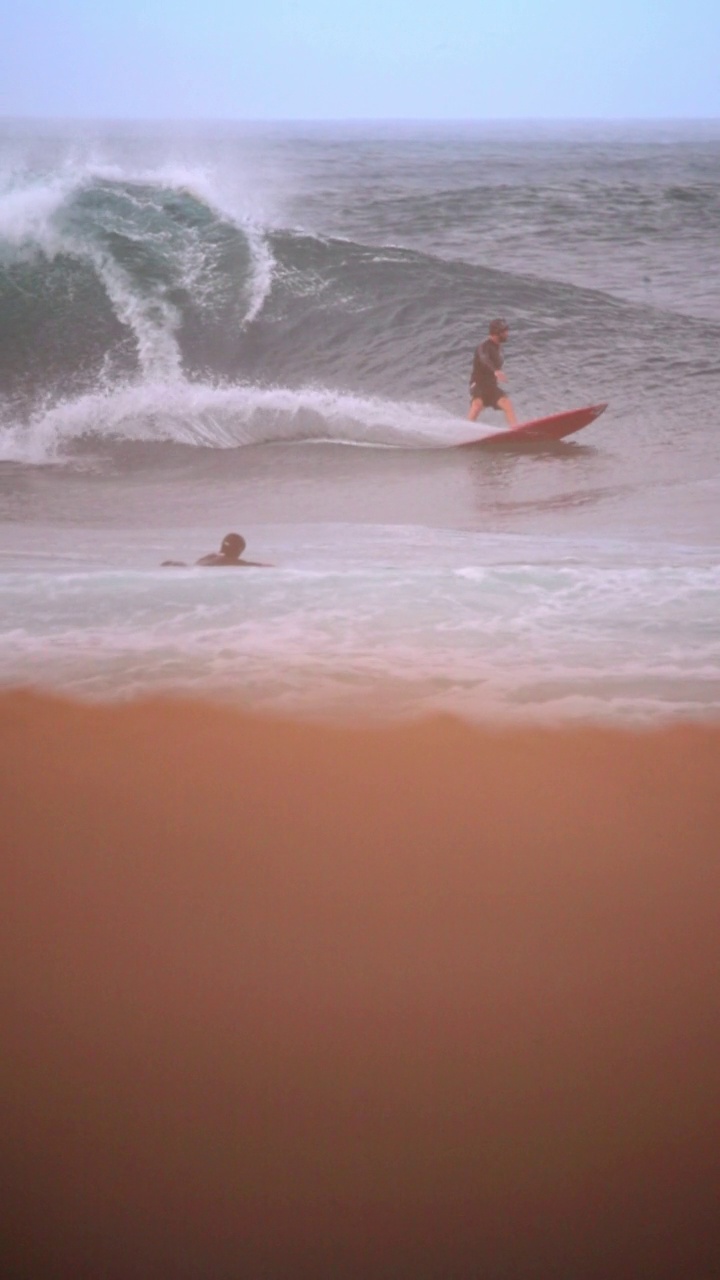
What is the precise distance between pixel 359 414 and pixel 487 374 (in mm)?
319

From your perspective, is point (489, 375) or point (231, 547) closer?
point (231, 547)

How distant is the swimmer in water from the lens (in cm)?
195

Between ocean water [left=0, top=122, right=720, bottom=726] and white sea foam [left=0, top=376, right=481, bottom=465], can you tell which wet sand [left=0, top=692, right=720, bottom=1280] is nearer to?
ocean water [left=0, top=122, right=720, bottom=726]

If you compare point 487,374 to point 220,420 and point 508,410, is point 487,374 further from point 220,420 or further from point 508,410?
point 220,420

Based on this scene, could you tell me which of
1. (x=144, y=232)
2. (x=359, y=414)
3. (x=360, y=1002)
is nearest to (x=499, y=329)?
(x=359, y=414)

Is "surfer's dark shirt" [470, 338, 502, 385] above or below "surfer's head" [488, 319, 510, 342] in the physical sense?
below

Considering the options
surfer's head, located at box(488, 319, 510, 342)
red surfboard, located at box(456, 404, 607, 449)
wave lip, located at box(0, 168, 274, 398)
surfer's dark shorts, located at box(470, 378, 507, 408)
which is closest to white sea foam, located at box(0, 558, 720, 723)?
red surfboard, located at box(456, 404, 607, 449)

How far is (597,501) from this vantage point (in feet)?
7.20

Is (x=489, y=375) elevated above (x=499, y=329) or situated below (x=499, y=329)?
below

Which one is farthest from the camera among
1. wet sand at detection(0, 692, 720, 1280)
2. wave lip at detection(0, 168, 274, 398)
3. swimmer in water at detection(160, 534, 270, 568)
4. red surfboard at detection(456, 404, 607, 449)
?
wave lip at detection(0, 168, 274, 398)

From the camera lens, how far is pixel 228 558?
1966mm

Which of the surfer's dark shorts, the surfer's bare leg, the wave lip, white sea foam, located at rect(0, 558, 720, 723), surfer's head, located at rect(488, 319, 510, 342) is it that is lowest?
white sea foam, located at rect(0, 558, 720, 723)

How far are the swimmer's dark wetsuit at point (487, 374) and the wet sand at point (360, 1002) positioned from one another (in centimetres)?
128

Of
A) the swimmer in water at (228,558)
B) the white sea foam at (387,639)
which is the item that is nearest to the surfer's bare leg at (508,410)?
the white sea foam at (387,639)
